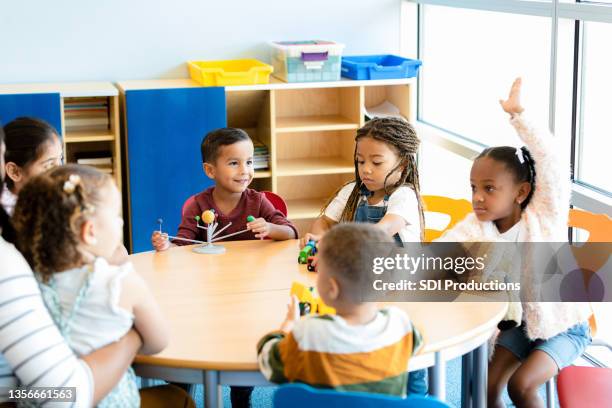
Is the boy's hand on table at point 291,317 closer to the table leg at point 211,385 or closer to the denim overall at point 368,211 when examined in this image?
the table leg at point 211,385

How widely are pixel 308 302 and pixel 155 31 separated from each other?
9.27 ft

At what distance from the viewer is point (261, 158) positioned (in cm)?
445

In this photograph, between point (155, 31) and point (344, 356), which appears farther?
point (155, 31)

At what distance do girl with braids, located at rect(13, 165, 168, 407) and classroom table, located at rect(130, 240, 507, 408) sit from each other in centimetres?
16

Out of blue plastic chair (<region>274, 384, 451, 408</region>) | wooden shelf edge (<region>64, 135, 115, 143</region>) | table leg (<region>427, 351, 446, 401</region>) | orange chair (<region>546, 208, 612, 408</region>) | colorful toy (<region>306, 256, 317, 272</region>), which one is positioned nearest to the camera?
blue plastic chair (<region>274, 384, 451, 408</region>)

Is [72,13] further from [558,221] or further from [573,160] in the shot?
[558,221]

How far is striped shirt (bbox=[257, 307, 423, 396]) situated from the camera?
1704 millimetres

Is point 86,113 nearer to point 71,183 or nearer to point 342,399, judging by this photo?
point 71,183

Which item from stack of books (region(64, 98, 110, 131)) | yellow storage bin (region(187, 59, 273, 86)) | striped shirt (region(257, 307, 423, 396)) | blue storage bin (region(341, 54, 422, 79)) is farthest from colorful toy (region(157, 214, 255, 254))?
blue storage bin (region(341, 54, 422, 79))

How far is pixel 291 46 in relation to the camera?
14.2 feet

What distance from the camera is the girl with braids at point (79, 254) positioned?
5.62 ft

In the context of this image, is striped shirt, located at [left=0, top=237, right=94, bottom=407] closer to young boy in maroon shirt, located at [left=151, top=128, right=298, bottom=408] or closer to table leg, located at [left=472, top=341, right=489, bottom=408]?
table leg, located at [left=472, top=341, right=489, bottom=408]

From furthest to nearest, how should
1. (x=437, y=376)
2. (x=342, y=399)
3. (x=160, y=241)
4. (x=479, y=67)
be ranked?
(x=479, y=67) → (x=160, y=241) → (x=437, y=376) → (x=342, y=399)

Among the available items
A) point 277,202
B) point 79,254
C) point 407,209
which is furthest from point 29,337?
point 277,202
